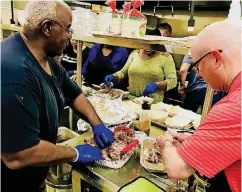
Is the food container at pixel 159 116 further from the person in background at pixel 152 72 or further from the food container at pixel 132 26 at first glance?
the food container at pixel 132 26

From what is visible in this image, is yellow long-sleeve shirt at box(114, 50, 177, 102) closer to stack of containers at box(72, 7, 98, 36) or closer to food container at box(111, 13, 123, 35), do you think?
stack of containers at box(72, 7, 98, 36)

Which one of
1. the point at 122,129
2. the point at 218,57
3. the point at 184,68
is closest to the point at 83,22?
the point at 122,129

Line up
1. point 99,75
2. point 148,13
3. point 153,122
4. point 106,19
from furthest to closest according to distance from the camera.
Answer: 1. point 148,13
2. point 99,75
3. point 153,122
4. point 106,19

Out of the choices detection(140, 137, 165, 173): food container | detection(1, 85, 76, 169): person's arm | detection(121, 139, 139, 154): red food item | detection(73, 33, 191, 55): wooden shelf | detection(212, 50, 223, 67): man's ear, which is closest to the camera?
detection(212, 50, 223, 67): man's ear

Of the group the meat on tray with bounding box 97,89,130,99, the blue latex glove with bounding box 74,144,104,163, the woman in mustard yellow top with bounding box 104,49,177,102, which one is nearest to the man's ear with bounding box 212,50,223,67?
the blue latex glove with bounding box 74,144,104,163

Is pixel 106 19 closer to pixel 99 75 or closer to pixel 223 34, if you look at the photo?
pixel 223 34

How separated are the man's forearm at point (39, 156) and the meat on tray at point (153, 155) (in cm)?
42

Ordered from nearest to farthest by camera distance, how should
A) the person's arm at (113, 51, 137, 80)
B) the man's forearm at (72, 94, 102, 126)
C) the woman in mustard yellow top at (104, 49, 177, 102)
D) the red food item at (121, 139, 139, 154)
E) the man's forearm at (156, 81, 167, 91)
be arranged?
the red food item at (121, 139, 139, 154)
the man's forearm at (72, 94, 102, 126)
the man's forearm at (156, 81, 167, 91)
the woman in mustard yellow top at (104, 49, 177, 102)
the person's arm at (113, 51, 137, 80)

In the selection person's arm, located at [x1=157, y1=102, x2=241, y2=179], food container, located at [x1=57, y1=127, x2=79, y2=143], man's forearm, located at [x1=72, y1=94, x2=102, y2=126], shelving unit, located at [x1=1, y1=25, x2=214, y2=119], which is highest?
shelving unit, located at [x1=1, y1=25, x2=214, y2=119]

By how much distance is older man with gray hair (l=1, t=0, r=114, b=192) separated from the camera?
3.30 feet

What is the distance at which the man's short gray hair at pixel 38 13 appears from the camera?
1140mm

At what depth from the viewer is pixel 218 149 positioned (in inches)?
30.9

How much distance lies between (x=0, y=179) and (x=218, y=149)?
44.1 inches

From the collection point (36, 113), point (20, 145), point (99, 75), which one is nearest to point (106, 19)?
point (36, 113)
